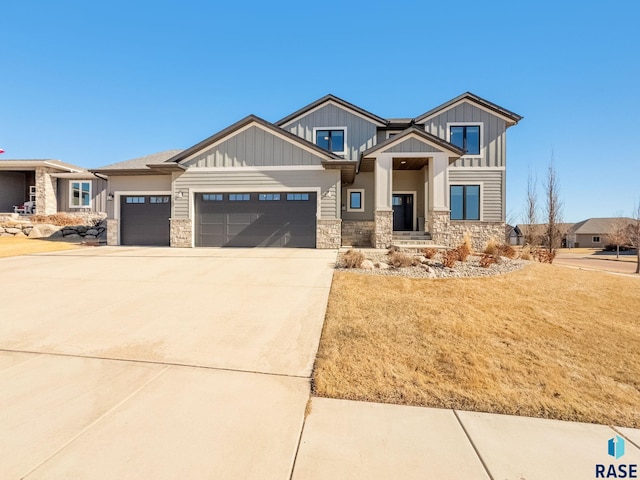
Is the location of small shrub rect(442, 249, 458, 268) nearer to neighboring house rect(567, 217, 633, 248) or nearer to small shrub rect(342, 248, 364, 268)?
small shrub rect(342, 248, 364, 268)

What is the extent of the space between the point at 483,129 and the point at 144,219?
19.2 metres

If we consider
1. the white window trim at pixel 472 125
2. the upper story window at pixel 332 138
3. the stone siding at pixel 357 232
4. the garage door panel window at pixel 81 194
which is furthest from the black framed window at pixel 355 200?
the garage door panel window at pixel 81 194

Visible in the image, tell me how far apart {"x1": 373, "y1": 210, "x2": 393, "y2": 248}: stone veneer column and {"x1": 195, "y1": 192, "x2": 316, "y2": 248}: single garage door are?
9.62ft

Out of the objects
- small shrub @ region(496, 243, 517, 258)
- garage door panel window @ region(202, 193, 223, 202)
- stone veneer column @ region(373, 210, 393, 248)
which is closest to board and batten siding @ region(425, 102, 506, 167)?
stone veneer column @ region(373, 210, 393, 248)

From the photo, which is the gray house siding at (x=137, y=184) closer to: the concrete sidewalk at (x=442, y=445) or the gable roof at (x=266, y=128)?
the gable roof at (x=266, y=128)

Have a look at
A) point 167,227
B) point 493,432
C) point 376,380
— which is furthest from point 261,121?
point 493,432

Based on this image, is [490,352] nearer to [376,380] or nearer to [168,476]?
[376,380]

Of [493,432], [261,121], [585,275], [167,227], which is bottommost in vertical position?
[493,432]

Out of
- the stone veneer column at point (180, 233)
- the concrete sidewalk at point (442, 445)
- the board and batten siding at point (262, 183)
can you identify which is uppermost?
the board and batten siding at point (262, 183)

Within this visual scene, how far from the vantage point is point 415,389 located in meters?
2.95

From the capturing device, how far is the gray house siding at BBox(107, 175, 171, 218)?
14281 millimetres

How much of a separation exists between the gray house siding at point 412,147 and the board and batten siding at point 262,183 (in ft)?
10.5

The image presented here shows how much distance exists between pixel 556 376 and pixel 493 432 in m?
1.50

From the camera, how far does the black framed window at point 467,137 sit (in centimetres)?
1606
